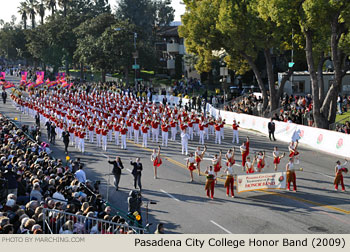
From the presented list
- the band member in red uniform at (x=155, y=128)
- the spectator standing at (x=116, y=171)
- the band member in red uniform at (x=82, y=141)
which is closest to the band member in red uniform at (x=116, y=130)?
the band member in red uniform at (x=155, y=128)

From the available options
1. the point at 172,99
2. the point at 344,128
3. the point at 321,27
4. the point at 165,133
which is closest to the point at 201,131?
the point at 165,133

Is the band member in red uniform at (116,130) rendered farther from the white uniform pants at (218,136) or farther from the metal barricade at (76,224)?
the metal barricade at (76,224)

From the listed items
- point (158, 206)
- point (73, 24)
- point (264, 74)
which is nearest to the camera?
point (158, 206)

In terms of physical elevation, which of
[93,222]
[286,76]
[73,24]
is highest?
[73,24]

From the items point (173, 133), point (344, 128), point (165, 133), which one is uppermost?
point (344, 128)

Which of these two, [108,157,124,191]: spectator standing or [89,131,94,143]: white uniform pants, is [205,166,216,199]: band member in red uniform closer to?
[108,157,124,191]: spectator standing

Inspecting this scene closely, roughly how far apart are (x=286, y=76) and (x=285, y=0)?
1162cm

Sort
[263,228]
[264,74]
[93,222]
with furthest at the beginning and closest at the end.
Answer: [264,74]
[263,228]
[93,222]

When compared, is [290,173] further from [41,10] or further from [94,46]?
[41,10]

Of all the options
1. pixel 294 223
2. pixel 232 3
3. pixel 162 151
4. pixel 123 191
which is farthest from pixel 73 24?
pixel 294 223

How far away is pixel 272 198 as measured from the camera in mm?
18906

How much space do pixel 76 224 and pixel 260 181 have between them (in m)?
9.52

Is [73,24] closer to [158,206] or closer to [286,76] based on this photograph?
[286,76]

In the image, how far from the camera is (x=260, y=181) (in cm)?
1928
